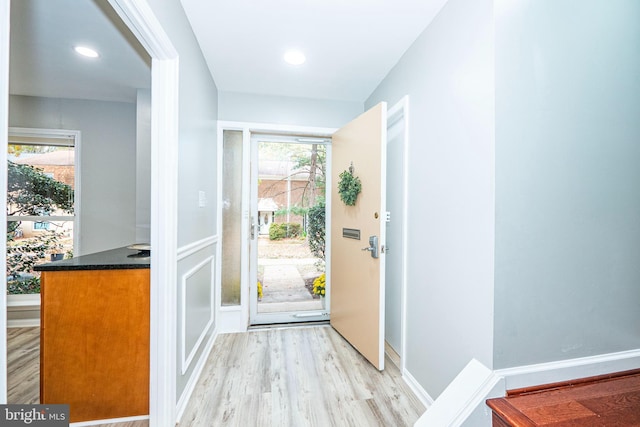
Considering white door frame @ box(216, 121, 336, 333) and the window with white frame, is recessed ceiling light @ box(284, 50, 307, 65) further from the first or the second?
the window with white frame

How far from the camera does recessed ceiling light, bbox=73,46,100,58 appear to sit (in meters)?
1.94

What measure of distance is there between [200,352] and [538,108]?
254 centimetres

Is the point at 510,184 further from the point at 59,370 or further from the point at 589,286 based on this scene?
the point at 59,370

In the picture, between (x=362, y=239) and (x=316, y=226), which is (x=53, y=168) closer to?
(x=316, y=226)

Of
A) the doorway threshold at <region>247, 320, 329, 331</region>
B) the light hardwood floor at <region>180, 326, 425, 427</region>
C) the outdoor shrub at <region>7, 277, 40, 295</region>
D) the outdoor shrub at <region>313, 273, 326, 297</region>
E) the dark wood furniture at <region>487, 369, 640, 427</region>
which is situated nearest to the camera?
the dark wood furniture at <region>487, 369, 640, 427</region>

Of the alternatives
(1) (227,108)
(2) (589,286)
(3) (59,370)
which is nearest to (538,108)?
(2) (589,286)

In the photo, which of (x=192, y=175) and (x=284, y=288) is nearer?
(x=192, y=175)

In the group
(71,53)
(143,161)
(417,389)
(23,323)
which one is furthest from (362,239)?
(23,323)

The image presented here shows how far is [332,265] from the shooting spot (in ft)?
9.29

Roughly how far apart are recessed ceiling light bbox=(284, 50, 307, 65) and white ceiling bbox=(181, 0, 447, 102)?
47mm

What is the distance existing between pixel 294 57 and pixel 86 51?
1493 millimetres

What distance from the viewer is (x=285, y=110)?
2758 millimetres

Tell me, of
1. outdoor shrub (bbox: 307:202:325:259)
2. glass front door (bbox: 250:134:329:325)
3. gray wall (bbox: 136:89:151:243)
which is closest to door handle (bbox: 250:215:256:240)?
glass front door (bbox: 250:134:329:325)

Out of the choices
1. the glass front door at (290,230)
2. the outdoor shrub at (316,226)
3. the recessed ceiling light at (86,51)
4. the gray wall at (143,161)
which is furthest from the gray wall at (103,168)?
the outdoor shrub at (316,226)
